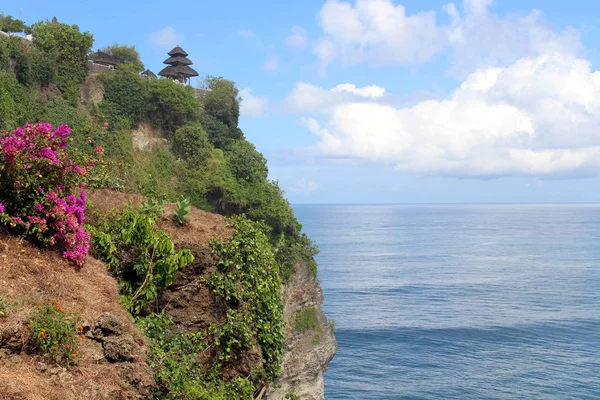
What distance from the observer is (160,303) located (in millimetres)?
13734

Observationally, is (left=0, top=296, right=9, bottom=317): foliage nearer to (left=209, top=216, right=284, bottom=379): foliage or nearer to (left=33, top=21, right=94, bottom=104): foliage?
(left=209, top=216, right=284, bottom=379): foliage

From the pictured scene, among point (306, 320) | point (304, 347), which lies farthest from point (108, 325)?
point (306, 320)

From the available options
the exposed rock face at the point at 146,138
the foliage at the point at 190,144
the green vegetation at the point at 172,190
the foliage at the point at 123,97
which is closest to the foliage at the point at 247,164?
the green vegetation at the point at 172,190

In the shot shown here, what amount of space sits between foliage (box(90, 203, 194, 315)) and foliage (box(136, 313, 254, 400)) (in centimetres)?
61

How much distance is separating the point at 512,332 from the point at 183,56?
3589cm

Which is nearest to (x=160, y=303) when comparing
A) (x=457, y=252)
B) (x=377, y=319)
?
(x=377, y=319)

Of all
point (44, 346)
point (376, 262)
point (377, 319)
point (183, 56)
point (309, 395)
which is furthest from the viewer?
point (376, 262)

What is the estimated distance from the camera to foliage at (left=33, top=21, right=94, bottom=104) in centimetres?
3016

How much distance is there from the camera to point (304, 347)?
30.9m

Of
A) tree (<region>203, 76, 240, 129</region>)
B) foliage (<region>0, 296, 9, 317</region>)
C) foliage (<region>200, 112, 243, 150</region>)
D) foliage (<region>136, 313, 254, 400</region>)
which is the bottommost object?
foliage (<region>136, 313, 254, 400</region>)

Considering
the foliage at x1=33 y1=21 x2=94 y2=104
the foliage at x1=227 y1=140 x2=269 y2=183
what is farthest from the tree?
the foliage at x1=33 y1=21 x2=94 y2=104

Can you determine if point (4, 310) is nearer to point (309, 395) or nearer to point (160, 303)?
point (160, 303)

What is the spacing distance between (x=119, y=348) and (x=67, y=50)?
83.2ft

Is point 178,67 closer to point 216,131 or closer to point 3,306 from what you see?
point 216,131
